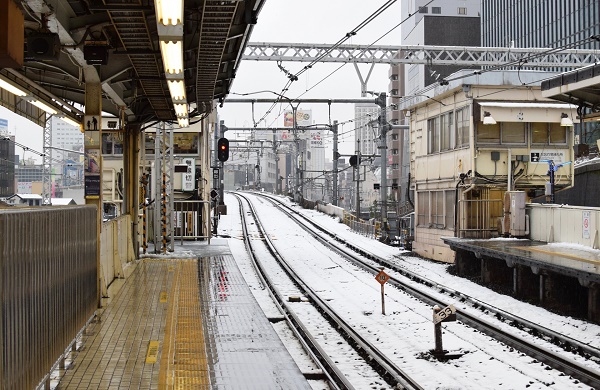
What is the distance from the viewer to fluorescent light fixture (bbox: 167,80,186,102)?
12.8m

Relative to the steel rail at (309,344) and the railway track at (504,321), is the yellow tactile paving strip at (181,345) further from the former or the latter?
the railway track at (504,321)

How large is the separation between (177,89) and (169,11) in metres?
5.77

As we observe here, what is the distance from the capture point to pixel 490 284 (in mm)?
18797

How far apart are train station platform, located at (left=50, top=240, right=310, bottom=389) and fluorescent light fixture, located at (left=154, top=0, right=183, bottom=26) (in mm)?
3885

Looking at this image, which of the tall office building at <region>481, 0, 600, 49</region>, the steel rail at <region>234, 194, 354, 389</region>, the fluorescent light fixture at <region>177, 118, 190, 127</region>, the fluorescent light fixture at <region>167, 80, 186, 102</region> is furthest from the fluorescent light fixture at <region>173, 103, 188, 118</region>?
the tall office building at <region>481, 0, 600, 49</region>

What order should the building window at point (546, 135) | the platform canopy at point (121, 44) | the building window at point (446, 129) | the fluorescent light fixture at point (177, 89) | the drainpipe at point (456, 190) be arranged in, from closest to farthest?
the platform canopy at point (121, 44) → the fluorescent light fixture at point (177, 89) → the drainpipe at point (456, 190) → the building window at point (546, 135) → the building window at point (446, 129)

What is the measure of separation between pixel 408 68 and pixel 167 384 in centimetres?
8936

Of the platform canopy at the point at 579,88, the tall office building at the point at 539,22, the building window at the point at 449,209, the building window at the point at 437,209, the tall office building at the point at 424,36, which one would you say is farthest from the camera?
the tall office building at the point at 424,36

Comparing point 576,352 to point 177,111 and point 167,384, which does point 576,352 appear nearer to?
point 167,384

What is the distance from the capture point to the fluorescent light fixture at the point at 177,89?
41.8 feet

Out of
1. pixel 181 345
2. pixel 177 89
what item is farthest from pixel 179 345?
pixel 177 89

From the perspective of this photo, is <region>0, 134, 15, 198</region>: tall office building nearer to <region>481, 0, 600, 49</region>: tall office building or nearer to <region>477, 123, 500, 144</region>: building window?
<region>477, 123, 500, 144</region>: building window

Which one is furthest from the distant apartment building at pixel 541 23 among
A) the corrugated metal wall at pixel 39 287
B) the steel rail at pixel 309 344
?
the corrugated metal wall at pixel 39 287

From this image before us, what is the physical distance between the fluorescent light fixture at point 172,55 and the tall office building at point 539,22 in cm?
5143
